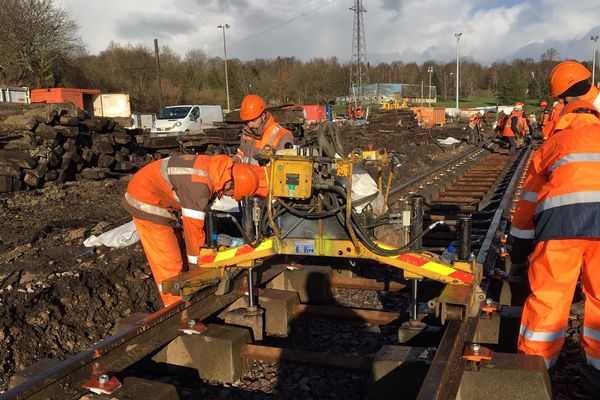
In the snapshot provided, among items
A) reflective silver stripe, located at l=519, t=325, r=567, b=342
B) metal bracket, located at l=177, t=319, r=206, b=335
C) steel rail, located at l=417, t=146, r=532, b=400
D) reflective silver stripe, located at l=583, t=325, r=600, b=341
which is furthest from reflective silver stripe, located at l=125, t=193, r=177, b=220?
reflective silver stripe, located at l=583, t=325, r=600, b=341

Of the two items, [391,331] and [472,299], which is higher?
[472,299]

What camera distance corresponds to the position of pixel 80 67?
56125 millimetres

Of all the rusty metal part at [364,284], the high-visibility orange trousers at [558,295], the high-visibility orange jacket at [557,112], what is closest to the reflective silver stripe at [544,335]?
the high-visibility orange trousers at [558,295]

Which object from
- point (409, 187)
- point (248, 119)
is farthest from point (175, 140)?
point (248, 119)

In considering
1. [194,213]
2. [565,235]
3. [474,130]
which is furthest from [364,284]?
[474,130]

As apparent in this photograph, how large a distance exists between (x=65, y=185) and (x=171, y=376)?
344 inches

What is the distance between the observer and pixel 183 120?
77.9 feet

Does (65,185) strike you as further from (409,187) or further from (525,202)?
(525,202)

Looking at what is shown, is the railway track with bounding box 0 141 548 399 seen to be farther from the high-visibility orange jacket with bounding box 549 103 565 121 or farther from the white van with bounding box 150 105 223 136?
the white van with bounding box 150 105 223 136

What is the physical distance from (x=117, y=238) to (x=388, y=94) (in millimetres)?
68864

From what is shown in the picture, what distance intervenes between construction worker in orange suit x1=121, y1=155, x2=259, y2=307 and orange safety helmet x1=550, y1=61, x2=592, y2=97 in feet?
7.18

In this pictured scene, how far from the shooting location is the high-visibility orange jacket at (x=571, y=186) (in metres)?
2.85

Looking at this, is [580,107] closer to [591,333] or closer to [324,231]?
[591,333]

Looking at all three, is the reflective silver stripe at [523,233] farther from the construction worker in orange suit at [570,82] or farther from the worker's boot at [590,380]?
the worker's boot at [590,380]
